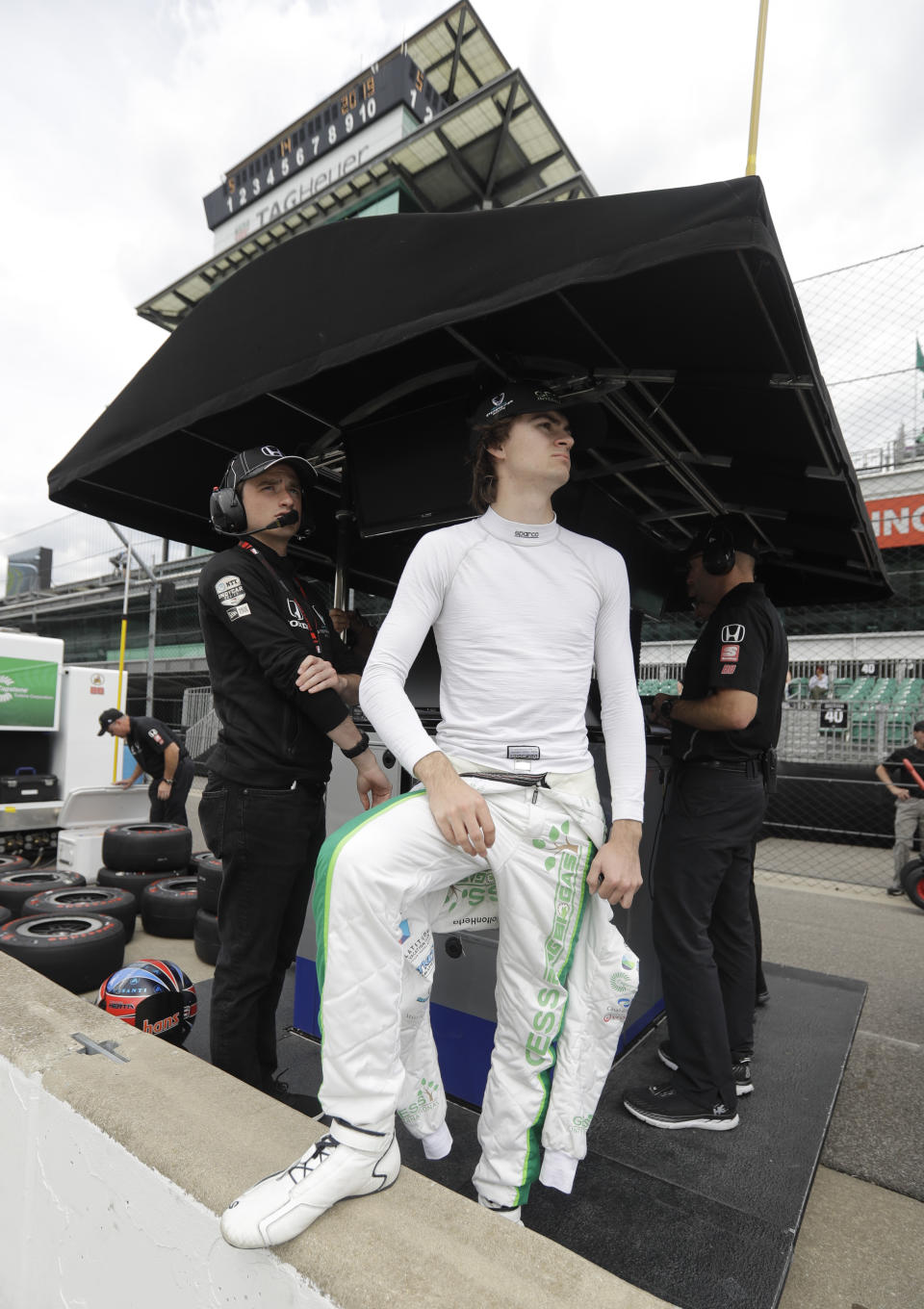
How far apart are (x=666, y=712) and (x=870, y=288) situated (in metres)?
7.00

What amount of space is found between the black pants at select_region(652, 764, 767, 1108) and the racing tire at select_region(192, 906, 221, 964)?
8.11 ft

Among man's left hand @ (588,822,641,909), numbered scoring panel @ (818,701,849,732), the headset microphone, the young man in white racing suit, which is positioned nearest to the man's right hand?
the young man in white racing suit

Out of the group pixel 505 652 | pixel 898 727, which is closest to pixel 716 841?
pixel 505 652

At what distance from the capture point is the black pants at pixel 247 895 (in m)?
1.92

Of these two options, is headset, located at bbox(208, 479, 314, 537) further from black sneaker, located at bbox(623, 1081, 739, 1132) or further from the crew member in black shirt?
the crew member in black shirt

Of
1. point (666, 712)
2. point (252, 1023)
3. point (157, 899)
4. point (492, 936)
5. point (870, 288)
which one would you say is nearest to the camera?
point (252, 1023)

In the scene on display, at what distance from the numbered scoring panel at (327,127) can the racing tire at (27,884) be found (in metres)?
28.6

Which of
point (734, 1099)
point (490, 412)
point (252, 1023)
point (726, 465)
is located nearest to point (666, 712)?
point (726, 465)

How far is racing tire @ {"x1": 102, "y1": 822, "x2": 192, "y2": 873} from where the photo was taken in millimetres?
4820

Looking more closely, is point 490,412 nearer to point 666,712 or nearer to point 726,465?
point 726,465

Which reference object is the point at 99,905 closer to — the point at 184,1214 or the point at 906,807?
the point at 184,1214

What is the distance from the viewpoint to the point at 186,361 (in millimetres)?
2078

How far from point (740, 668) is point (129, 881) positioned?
13.3 feet

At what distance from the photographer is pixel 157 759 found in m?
6.29
